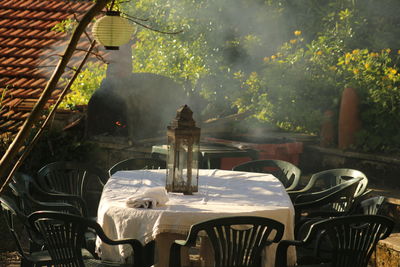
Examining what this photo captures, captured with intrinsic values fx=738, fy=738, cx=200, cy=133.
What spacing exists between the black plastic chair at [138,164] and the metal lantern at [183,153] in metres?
1.55

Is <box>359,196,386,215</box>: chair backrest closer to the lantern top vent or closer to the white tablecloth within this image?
the white tablecloth

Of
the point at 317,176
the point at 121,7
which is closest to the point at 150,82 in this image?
the point at 121,7

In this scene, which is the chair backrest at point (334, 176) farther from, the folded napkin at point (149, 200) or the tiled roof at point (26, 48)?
the tiled roof at point (26, 48)

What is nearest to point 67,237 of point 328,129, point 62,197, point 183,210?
point 183,210

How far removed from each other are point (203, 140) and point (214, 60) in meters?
2.04

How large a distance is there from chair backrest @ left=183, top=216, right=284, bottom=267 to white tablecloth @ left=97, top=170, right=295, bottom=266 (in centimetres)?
32

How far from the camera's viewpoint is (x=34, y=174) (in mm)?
8969

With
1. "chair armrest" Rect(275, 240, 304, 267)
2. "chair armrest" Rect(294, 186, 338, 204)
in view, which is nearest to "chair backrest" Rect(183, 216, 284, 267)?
"chair armrest" Rect(275, 240, 304, 267)

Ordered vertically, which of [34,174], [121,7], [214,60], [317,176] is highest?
[121,7]

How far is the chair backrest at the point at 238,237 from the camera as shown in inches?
164

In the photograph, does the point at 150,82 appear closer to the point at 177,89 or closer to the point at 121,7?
the point at 177,89

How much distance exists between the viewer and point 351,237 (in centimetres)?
448

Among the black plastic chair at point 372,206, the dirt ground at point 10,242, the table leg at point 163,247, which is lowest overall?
the dirt ground at point 10,242

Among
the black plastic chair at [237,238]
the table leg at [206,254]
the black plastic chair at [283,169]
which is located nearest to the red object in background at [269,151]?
the black plastic chair at [283,169]
